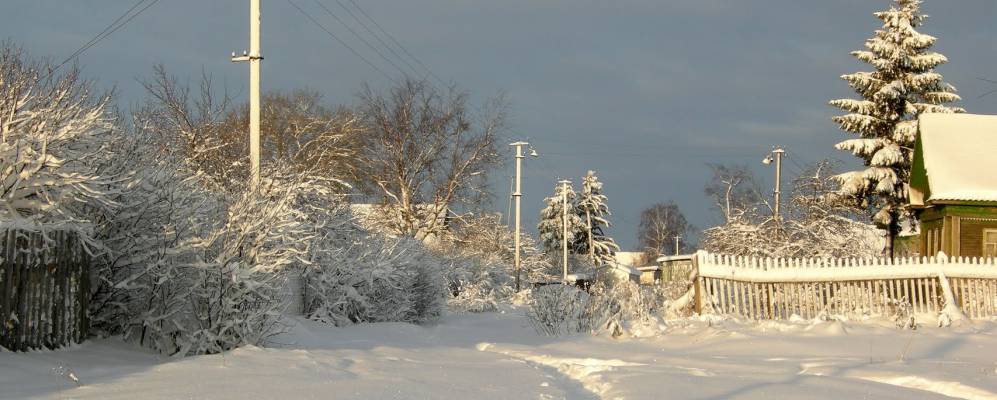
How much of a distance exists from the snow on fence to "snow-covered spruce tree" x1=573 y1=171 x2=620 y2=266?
6091 cm

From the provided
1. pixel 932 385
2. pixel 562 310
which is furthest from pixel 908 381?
pixel 562 310

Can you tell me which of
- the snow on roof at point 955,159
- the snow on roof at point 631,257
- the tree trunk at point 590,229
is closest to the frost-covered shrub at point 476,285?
the snow on roof at point 955,159

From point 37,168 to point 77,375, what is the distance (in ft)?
7.06

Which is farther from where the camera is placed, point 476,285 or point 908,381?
point 476,285

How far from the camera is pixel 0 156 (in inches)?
353

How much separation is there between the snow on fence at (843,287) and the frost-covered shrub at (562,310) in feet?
8.02

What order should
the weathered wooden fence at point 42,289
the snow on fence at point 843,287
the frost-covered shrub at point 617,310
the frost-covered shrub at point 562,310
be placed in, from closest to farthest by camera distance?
the weathered wooden fence at point 42,289 < the frost-covered shrub at point 617,310 < the frost-covered shrub at point 562,310 < the snow on fence at point 843,287

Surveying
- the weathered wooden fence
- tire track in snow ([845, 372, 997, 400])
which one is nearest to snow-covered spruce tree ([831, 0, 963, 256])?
tire track in snow ([845, 372, 997, 400])

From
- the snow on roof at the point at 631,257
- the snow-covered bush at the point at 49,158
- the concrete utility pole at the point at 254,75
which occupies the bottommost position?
the snow on roof at the point at 631,257

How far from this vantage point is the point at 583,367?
11.6 m

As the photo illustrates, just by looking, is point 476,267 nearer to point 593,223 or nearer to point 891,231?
point 891,231

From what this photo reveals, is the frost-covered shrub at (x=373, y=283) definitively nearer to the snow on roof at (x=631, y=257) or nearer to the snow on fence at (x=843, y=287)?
the snow on fence at (x=843, y=287)

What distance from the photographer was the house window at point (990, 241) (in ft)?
82.6

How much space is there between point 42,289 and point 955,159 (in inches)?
926
